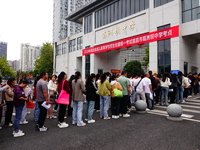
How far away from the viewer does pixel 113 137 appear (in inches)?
156

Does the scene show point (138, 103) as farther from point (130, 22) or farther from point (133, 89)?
point (130, 22)

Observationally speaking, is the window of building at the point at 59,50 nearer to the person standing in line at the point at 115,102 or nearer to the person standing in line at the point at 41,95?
the person standing in line at the point at 115,102

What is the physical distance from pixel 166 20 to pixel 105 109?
47.5 feet

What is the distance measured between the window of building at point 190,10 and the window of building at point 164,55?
1.90m

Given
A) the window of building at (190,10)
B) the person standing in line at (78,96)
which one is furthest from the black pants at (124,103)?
the window of building at (190,10)

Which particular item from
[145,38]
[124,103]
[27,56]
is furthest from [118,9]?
[27,56]

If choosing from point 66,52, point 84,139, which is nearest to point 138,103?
point 84,139

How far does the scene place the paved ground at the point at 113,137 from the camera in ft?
11.3

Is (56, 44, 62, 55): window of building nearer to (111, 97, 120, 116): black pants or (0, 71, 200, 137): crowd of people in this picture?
(0, 71, 200, 137): crowd of people

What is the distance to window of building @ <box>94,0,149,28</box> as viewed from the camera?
63.8 ft

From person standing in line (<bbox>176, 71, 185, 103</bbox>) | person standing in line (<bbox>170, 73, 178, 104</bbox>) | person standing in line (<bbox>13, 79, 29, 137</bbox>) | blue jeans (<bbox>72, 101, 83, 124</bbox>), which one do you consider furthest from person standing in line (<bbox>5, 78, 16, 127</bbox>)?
person standing in line (<bbox>176, 71, 185, 103</bbox>)

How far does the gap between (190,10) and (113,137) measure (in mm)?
16223

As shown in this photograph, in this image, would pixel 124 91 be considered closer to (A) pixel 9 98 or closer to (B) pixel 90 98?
(B) pixel 90 98

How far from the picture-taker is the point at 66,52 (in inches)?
1348
